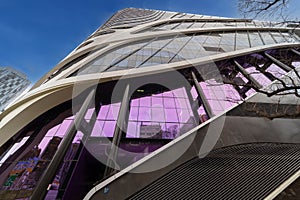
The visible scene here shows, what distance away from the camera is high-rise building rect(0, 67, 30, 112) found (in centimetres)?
4071

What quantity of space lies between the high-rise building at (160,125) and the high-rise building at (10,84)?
3896cm

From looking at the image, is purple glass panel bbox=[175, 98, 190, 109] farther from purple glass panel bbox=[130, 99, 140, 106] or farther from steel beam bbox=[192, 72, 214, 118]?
purple glass panel bbox=[130, 99, 140, 106]

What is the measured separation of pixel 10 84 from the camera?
144 feet

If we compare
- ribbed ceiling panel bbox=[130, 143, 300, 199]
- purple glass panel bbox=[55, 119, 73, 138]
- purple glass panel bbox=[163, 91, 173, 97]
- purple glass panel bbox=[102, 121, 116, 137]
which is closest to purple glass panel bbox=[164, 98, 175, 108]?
purple glass panel bbox=[163, 91, 173, 97]

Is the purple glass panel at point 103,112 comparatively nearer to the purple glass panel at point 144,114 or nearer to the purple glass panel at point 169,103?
the purple glass panel at point 144,114

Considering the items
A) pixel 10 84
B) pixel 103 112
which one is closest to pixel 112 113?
pixel 103 112

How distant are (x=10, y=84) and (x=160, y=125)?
5147 cm

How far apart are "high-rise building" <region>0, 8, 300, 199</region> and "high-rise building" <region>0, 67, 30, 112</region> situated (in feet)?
128

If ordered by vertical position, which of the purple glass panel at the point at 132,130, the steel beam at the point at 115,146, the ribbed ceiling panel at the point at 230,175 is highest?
the purple glass panel at the point at 132,130

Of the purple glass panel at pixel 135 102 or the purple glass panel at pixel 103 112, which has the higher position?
the purple glass panel at pixel 135 102

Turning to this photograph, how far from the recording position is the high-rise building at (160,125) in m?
4.54

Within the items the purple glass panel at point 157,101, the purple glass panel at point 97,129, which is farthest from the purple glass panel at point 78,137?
the purple glass panel at point 157,101

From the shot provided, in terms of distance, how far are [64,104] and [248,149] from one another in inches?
375

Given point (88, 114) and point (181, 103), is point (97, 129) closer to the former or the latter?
point (88, 114)
